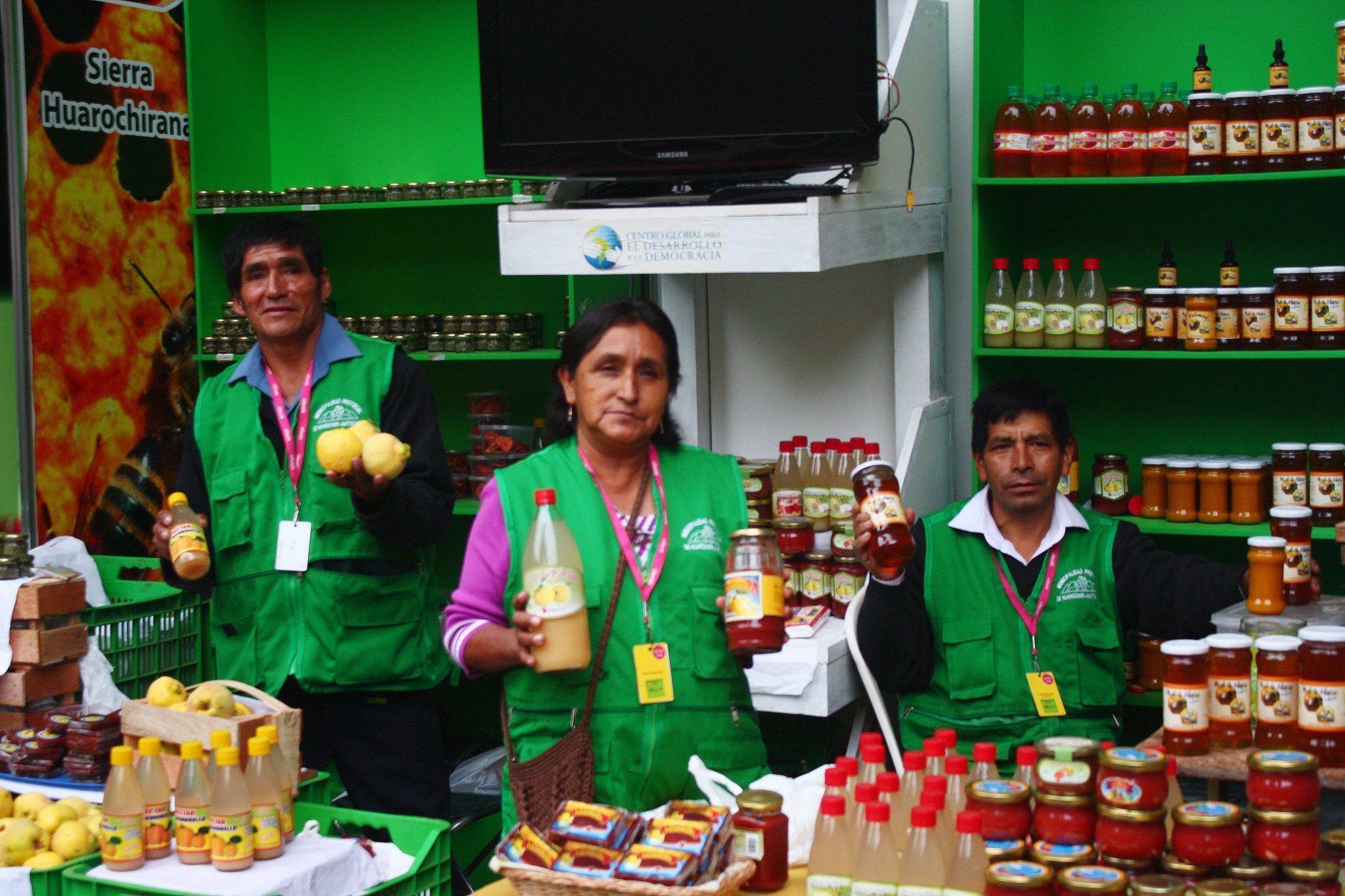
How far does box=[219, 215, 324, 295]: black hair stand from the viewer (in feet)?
10.6

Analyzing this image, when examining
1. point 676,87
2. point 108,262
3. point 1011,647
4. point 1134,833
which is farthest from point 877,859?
point 108,262

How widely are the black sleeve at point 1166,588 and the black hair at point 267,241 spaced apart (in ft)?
6.42

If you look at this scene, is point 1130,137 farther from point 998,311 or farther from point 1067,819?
point 1067,819

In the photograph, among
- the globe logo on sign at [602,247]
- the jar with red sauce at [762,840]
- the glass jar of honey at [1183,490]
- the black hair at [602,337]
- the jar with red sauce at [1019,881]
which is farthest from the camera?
the glass jar of honey at [1183,490]

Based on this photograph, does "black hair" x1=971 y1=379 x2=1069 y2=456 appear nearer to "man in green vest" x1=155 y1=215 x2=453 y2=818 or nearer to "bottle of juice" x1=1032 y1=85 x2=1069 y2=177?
"bottle of juice" x1=1032 y1=85 x2=1069 y2=177

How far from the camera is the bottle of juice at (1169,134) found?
13.2 feet

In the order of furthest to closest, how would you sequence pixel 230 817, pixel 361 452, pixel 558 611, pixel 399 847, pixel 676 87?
pixel 676 87 < pixel 361 452 < pixel 399 847 < pixel 230 817 < pixel 558 611

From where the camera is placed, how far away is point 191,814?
2.47 metres

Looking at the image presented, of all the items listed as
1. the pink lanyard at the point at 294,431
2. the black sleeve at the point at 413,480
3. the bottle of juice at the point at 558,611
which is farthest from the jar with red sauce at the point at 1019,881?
the pink lanyard at the point at 294,431

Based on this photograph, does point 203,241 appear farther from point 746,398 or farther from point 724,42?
point 724,42

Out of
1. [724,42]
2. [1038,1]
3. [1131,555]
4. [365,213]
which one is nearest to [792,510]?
[1131,555]

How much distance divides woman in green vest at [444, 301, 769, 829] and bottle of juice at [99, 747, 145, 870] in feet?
1.94

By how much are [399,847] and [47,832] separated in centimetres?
65

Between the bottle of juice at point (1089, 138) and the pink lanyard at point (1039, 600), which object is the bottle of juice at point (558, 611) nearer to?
the pink lanyard at point (1039, 600)
